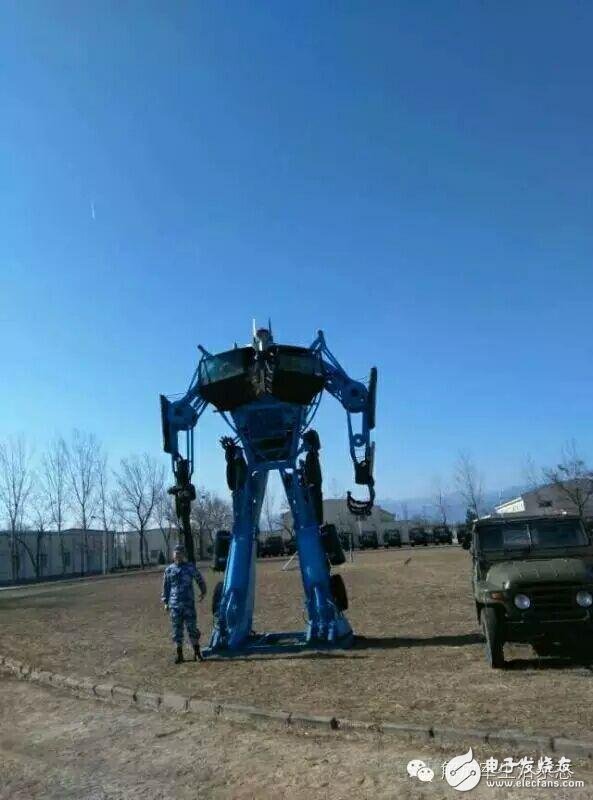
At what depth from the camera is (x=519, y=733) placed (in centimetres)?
574

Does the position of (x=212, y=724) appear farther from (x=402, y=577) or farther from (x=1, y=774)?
(x=402, y=577)

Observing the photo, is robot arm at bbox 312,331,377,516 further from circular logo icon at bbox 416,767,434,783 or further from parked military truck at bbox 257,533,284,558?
parked military truck at bbox 257,533,284,558

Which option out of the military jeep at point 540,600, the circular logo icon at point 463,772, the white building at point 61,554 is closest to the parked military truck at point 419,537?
the white building at point 61,554

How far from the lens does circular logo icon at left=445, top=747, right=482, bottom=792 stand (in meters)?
5.04

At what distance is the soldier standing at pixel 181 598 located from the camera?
408 inches

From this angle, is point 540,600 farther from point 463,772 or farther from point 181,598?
point 181,598

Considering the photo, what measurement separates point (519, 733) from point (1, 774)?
434 cm

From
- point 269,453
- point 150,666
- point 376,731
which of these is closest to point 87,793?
point 376,731

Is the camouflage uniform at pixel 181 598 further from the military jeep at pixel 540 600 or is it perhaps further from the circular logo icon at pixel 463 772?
the circular logo icon at pixel 463 772

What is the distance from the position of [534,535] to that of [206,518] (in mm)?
88075

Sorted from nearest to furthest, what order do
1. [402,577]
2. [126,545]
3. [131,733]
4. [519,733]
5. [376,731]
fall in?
[519,733], [376,731], [131,733], [402,577], [126,545]

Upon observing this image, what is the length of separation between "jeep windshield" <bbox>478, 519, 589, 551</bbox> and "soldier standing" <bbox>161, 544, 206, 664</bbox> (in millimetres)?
4328

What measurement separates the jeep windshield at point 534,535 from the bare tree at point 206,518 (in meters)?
78.1

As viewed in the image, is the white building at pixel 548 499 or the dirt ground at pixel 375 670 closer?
the dirt ground at pixel 375 670
